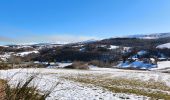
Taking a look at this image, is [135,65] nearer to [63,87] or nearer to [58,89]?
[63,87]

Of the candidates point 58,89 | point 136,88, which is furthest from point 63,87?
point 136,88

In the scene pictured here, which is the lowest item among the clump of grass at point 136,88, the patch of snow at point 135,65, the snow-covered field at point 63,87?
the patch of snow at point 135,65

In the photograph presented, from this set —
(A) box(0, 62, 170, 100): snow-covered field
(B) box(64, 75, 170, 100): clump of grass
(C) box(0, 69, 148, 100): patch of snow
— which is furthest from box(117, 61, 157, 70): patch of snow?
(C) box(0, 69, 148, 100): patch of snow

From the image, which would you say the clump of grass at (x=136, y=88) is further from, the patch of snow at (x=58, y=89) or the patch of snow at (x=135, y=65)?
the patch of snow at (x=135, y=65)

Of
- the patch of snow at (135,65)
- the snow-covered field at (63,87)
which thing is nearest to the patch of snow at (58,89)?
the snow-covered field at (63,87)

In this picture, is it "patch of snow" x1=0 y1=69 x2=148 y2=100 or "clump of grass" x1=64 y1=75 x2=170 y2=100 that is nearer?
"patch of snow" x1=0 y1=69 x2=148 y2=100

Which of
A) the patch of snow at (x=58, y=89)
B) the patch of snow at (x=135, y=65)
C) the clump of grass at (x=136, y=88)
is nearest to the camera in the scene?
the patch of snow at (x=58, y=89)

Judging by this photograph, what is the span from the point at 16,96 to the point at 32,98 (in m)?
0.20

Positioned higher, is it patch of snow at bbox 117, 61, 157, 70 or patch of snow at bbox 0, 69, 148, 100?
patch of snow at bbox 0, 69, 148, 100

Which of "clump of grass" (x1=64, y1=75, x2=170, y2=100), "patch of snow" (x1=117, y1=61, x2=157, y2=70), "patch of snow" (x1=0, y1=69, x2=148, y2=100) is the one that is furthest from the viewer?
"patch of snow" (x1=117, y1=61, x2=157, y2=70)

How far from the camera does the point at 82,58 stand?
649 feet

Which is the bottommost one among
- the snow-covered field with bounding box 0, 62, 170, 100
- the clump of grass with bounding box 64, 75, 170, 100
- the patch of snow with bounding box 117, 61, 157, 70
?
the patch of snow with bounding box 117, 61, 157, 70

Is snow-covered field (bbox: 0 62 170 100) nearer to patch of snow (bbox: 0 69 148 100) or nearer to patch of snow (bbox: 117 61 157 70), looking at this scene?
patch of snow (bbox: 0 69 148 100)

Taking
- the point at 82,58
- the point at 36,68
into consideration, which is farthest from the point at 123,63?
the point at 36,68
